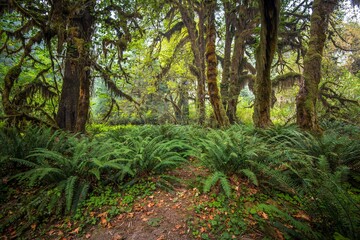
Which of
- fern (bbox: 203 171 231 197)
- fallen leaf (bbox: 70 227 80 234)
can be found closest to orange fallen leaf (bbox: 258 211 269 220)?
fern (bbox: 203 171 231 197)

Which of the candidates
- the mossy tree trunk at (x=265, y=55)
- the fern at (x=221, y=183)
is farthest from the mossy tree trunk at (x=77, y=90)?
the fern at (x=221, y=183)

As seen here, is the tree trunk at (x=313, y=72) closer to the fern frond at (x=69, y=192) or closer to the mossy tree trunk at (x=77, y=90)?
the fern frond at (x=69, y=192)

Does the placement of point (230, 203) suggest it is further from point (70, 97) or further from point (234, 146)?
point (70, 97)

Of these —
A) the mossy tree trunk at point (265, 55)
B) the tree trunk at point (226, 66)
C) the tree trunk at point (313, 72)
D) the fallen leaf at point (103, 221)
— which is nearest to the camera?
the fallen leaf at point (103, 221)

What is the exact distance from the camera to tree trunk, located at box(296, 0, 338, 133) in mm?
5316

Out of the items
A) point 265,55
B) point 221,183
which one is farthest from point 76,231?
point 265,55

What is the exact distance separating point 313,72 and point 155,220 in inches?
234

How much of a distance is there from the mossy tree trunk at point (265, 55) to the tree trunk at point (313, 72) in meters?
0.95

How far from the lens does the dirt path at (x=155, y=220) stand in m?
2.31

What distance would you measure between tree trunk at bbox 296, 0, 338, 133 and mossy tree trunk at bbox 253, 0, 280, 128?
3.11ft

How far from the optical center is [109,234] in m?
2.36

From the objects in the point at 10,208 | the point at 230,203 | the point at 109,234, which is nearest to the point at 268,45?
the point at 230,203

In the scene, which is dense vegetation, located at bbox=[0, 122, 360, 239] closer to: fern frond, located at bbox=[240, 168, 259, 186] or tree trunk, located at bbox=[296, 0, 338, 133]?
fern frond, located at bbox=[240, 168, 259, 186]

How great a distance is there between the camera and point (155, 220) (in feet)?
8.27
